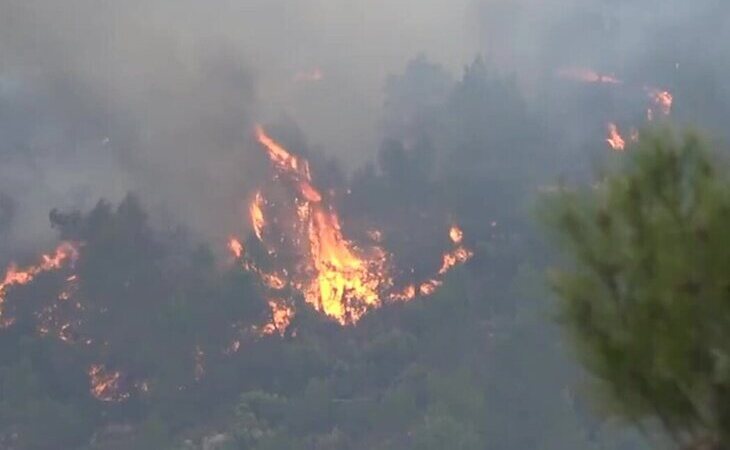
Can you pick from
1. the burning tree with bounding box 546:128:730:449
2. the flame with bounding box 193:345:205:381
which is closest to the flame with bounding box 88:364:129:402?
the flame with bounding box 193:345:205:381

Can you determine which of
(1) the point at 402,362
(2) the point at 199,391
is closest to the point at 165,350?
(2) the point at 199,391

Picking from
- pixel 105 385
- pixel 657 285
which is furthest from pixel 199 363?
pixel 657 285

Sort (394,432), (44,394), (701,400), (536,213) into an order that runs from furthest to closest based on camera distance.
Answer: (44,394)
(394,432)
(536,213)
(701,400)

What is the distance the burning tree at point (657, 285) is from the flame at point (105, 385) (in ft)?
216

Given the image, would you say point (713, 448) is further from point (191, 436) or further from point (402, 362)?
point (402, 362)

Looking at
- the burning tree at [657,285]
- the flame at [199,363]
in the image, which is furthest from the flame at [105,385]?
the burning tree at [657,285]

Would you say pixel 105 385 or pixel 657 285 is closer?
pixel 657 285

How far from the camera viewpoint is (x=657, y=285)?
5.11m

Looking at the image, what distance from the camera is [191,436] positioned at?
2470 inches

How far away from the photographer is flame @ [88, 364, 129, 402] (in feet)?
226

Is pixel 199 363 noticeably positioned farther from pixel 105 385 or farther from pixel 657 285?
pixel 657 285

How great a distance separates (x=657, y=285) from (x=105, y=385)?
67876 mm

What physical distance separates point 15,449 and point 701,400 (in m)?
61.6

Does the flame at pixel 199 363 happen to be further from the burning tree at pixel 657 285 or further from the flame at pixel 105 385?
the burning tree at pixel 657 285
